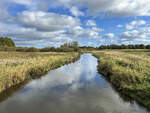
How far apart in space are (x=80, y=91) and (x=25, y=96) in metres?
3.74

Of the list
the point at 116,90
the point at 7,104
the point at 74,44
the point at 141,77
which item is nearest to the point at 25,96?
the point at 7,104

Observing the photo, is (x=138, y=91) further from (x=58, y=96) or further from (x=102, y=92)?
(x=58, y=96)

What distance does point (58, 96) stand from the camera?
7.24 metres

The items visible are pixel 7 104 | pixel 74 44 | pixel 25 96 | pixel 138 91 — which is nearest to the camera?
pixel 7 104

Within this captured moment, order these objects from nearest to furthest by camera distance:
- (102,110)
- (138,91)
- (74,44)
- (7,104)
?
(102,110) < (7,104) < (138,91) < (74,44)

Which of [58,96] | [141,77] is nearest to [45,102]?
[58,96]

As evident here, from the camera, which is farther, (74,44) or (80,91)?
(74,44)

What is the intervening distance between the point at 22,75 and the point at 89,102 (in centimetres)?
652

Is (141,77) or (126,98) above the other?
(141,77)

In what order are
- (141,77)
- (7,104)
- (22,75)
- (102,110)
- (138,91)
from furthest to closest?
(22,75) < (141,77) < (138,91) < (7,104) < (102,110)

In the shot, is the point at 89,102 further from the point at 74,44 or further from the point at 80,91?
the point at 74,44

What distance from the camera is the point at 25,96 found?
7.19 metres

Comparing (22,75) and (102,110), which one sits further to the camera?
(22,75)

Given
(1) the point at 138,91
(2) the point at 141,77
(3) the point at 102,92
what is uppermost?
(2) the point at 141,77
